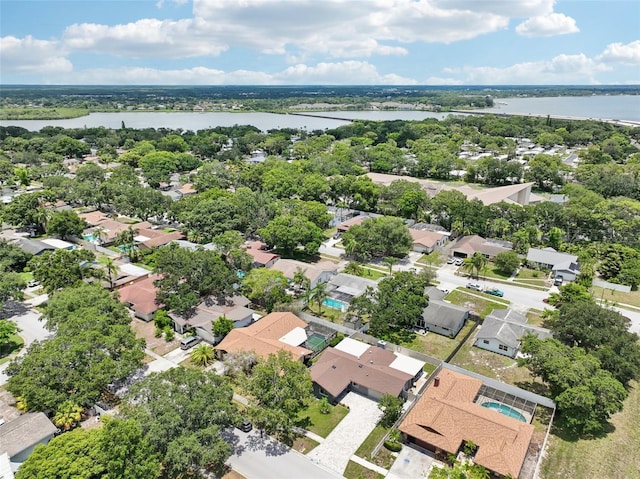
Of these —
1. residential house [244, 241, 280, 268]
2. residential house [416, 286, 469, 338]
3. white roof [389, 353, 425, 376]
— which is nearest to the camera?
white roof [389, 353, 425, 376]

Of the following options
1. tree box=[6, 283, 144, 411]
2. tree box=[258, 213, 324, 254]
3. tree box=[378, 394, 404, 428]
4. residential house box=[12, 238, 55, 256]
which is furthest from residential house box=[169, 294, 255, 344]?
residential house box=[12, 238, 55, 256]

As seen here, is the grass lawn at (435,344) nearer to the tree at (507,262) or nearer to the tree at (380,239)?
the tree at (507,262)

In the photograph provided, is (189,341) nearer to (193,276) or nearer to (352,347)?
(193,276)

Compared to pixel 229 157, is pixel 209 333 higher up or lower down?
lower down

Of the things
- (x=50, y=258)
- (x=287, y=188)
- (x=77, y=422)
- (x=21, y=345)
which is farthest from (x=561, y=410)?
(x=287, y=188)

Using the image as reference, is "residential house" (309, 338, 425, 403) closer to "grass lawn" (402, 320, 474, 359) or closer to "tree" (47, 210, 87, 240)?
"grass lawn" (402, 320, 474, 359)

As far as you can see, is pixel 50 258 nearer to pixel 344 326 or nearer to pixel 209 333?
pixel 209 333

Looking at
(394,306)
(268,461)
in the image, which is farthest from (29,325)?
(394,306)
